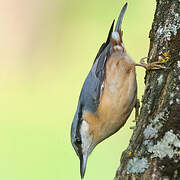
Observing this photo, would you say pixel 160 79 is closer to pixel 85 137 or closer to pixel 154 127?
pixel 154 127

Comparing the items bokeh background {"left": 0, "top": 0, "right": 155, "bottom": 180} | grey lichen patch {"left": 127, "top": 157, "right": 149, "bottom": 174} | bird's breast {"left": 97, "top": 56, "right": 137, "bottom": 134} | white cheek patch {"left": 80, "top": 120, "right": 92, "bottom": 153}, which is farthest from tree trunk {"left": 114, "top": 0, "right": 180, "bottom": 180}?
bokeh background {"left": 0, "top": 0, "right": 155, "bottom": 180}

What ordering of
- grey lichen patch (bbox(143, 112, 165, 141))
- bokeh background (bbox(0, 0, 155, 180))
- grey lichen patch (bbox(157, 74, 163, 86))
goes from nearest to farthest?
grey lichen patch (bbox(143, 112, 165, 141)), grey lichen patch (bbox(157, 74, 163, 86)), bokeh background (bbox(0, 0, 155, 180))

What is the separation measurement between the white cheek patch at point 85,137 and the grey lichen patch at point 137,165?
1.37 m

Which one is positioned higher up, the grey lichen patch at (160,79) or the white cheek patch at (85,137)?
the grey lichen patch at (160,79)

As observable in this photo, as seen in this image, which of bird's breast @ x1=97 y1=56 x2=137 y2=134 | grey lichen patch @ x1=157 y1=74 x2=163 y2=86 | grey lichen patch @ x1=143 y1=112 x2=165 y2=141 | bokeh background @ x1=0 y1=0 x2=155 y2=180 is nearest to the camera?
grey lichen patch @ x1=143 y1=112 x2=165 y2=141

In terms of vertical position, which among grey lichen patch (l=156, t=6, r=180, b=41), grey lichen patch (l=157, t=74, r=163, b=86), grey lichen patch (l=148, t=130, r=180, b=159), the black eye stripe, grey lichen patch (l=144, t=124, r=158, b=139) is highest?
grey lichen patch (l=156, t=6, r=180, b=41)

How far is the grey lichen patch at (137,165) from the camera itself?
8.86 ft

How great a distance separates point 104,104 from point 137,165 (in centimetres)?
141

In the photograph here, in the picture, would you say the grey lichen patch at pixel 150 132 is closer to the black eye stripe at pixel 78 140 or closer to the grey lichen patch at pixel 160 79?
the grey lichen patch at pixel 160 79

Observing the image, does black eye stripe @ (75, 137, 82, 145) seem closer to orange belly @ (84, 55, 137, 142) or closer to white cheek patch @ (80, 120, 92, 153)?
white cheek patch @ (80, 120, 92, 153)

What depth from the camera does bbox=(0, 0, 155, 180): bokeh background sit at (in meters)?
6.15

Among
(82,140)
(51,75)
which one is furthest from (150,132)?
(51,75)

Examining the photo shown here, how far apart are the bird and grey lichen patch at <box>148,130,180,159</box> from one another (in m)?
1.33

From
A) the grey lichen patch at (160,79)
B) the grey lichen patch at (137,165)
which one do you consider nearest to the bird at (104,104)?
the grey lichen patch at (160,79)
